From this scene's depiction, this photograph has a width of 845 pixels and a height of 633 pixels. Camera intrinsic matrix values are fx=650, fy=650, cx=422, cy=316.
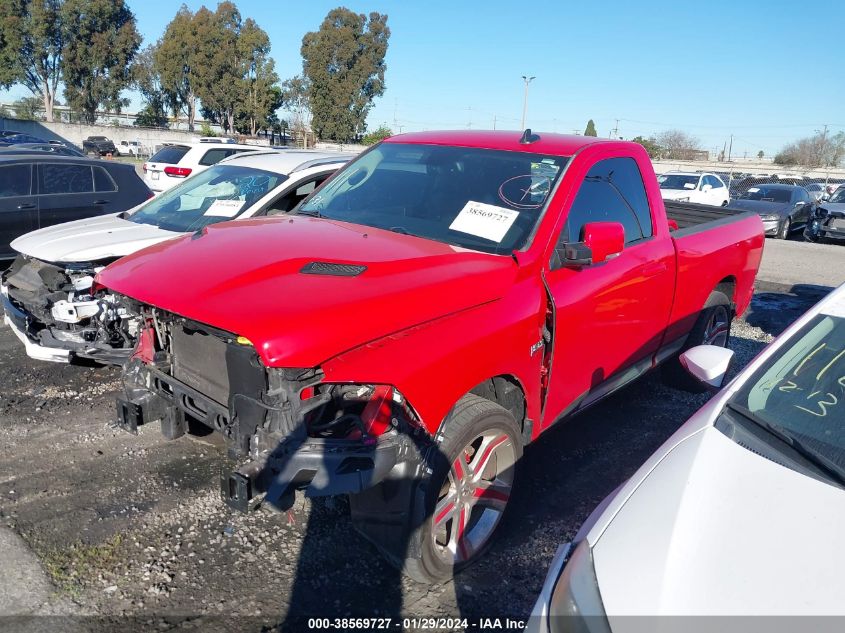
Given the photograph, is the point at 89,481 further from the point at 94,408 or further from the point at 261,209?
the point at 261,209

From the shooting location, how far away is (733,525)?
1877 mm

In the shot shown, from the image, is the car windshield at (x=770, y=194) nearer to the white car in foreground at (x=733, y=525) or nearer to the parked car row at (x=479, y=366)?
the parked car row at (x=479, y=366)

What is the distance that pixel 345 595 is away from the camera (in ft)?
9.67

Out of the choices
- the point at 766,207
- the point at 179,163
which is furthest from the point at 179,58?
the point at 766,207

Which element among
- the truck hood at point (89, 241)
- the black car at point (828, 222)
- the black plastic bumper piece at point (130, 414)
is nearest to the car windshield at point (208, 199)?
the truck hood at point (89, 241)

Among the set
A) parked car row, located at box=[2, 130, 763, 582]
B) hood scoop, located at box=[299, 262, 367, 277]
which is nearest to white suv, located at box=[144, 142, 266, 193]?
parked car row, located at box=[2, 130, 763, 582]

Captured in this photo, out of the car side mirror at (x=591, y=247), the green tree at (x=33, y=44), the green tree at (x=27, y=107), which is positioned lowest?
the car side mirror at (x=591, y=247)

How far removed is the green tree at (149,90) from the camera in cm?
5631

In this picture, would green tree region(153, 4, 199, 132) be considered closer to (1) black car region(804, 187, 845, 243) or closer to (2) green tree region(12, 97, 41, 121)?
(2) green tree region(12, 97, 41, 121)

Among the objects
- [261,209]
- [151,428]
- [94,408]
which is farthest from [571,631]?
[261,209]

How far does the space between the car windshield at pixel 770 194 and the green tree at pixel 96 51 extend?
1963 inches

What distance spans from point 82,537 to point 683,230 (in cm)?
443

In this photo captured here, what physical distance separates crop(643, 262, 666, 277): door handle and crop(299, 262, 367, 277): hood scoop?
208 cm

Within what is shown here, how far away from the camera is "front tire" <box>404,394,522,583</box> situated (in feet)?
9.16
